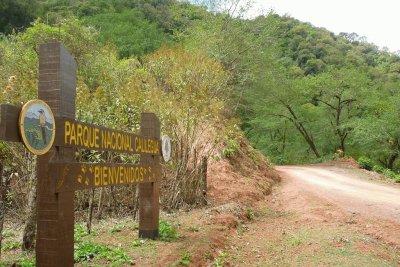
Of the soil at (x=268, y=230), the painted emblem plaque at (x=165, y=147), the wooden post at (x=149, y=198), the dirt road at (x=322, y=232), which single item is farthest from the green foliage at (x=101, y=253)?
the painted emblem plaque at (x=165, y=147)

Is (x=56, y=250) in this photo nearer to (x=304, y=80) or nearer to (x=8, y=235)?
(x=8, y=235)

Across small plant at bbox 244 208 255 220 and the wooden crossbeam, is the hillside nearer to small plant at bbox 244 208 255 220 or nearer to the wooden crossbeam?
small plant at bbox 244 208 255 220

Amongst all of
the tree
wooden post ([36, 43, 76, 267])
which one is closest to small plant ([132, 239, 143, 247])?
wooden post ([36, 43, 76, 267])

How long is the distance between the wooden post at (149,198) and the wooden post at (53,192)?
271 centimetres

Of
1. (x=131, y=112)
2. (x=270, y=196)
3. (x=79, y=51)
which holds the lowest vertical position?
(x=270, y=196)

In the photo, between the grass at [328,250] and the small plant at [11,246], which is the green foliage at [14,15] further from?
the grass at [328,250]

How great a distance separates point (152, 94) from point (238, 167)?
5386mm

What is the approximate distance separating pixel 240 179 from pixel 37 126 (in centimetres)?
1053

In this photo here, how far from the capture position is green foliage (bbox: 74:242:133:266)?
16.8 ft

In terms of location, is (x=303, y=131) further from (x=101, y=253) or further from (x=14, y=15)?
(x=101, y=253)

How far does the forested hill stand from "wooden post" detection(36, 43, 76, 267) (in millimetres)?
7075

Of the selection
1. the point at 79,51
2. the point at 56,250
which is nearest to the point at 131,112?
the point at 56,250

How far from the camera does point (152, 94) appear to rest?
34.1 feet

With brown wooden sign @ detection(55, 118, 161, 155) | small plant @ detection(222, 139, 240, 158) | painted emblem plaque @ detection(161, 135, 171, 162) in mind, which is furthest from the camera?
small plant @ detection(222, 139, 240, 158)
